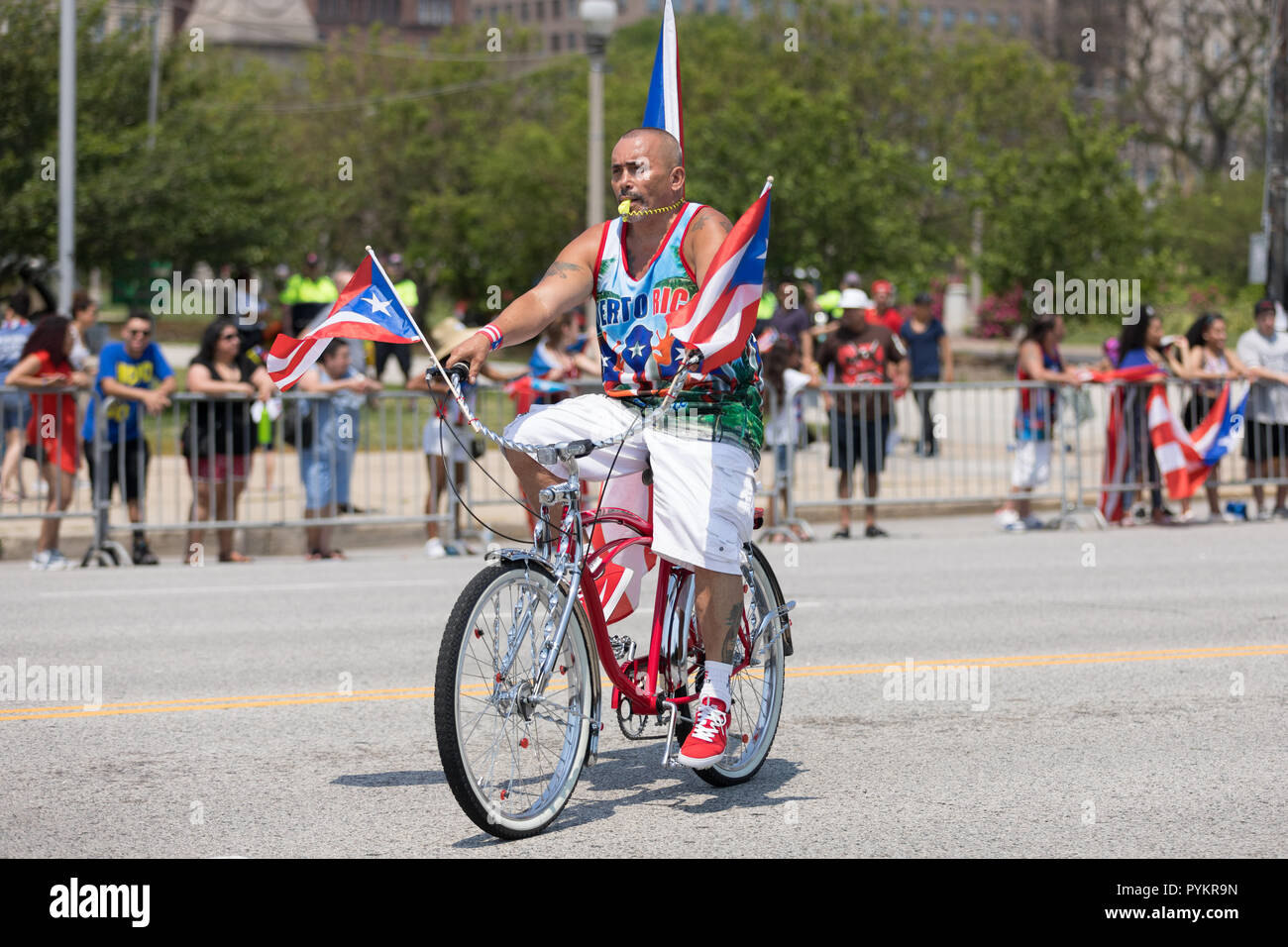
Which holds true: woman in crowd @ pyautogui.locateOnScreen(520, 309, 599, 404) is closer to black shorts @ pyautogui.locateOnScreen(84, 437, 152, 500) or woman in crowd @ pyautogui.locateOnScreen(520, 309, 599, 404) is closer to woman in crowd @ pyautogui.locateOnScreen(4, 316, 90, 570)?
black shorts @ pyautogui.locateOnScreen(84, 437, 152, 500)

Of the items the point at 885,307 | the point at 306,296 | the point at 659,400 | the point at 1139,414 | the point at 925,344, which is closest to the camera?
the point at 659,400

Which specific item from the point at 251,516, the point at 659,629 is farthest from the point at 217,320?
the point at 659,629

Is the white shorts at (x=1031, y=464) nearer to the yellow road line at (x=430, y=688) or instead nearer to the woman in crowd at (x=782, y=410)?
the woman in crowd at (x=782, y=410)

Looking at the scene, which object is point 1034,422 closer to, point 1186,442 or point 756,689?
point 1186,442

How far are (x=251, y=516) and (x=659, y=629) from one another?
10.3 metres

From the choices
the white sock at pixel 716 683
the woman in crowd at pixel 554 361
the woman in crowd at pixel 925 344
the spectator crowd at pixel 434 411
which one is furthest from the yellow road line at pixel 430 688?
the woman in crowd at pixel 925 344

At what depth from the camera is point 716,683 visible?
18.9 ft

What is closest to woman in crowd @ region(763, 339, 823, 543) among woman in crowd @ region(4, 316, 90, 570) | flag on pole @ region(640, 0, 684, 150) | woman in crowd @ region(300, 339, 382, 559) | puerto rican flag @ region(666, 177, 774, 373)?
woman in crowd @ region(300, 339, 382, 559)

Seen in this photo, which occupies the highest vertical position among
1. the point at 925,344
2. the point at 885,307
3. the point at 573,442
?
the point at 885,307

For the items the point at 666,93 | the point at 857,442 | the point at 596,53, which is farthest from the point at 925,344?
the point at 666,93

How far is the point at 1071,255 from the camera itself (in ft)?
113

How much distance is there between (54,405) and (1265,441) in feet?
33.2

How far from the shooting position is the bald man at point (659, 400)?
5516 millimetres
